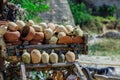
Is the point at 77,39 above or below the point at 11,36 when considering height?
below

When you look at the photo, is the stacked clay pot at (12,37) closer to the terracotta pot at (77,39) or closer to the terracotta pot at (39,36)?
the terracotta pot at (39,36)

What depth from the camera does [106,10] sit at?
27078 mm

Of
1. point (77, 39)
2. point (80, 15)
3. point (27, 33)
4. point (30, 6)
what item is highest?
point (27, 33)

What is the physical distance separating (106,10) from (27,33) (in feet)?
67.7

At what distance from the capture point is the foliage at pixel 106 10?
27.0 meters

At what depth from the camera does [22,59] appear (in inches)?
265

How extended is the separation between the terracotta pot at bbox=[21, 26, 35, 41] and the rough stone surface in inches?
406

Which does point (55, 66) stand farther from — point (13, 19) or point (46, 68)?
point (13, 19)

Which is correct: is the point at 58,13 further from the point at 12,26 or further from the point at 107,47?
the point at 12,26

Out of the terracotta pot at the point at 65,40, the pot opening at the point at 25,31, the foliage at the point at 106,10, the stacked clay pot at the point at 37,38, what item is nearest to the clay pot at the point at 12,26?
the pot opening at the point at 25,31

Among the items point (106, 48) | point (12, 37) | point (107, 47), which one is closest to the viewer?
point (12, 37)

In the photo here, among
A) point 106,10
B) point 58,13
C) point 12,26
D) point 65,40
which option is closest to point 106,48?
point 58,13

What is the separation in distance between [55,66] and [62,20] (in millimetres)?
10912

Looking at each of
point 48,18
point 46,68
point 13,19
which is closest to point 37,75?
point 13,19
